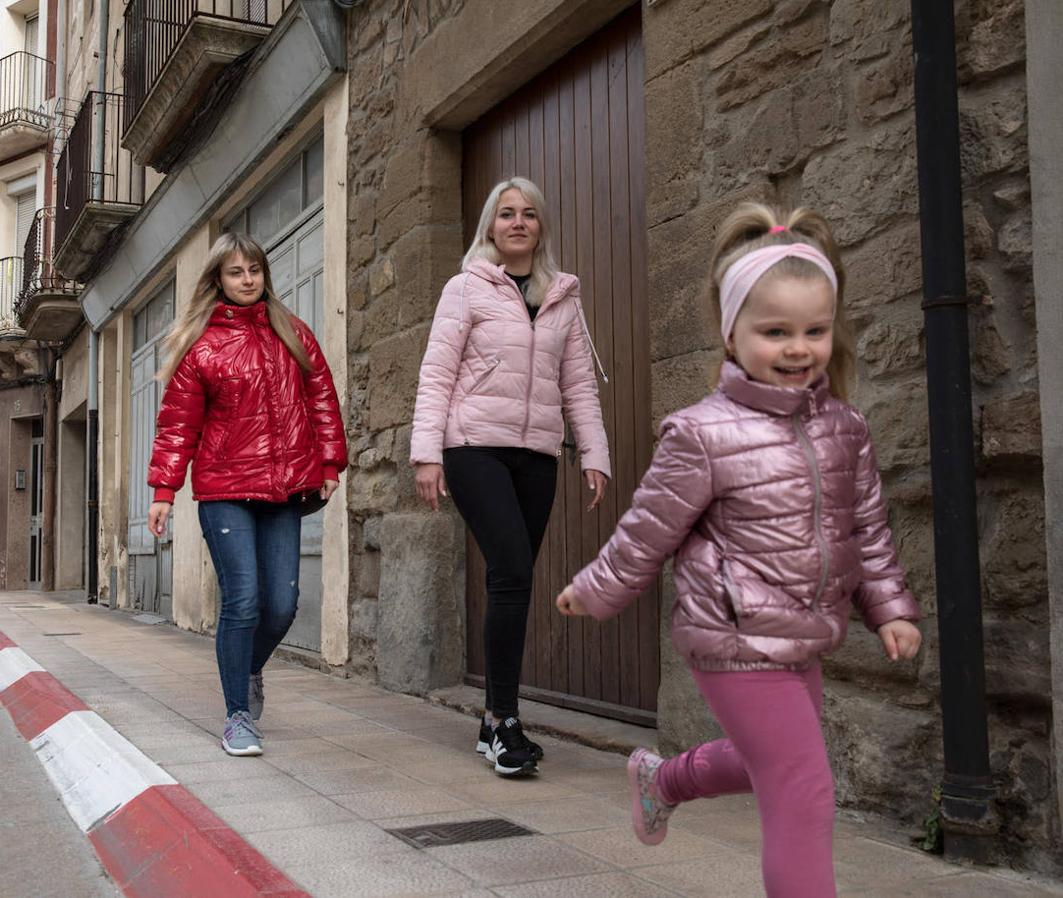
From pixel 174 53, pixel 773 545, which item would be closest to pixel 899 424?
pixel 773 545

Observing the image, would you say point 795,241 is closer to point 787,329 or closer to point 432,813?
point 787,329

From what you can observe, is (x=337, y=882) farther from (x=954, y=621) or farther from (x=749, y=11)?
(x=749, y=11)

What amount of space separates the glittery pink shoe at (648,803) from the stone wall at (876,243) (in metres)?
0.81

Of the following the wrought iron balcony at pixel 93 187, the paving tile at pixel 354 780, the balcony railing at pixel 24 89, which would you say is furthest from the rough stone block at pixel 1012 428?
the balcony railing at pixel 24 89

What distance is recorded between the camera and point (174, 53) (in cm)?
845

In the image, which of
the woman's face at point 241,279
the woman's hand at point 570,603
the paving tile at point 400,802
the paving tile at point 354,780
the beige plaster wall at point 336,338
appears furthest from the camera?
the beige plaster wall at point 336,338

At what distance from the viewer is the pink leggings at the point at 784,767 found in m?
1.94

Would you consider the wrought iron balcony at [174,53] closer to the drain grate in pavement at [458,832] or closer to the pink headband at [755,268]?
the drain grate in pavement at [458,832]

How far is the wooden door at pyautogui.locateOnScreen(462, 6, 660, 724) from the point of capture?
452 centimetres

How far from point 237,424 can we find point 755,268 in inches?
102

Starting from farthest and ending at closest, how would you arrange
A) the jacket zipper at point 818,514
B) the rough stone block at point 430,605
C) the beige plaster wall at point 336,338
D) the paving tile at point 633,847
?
the beige plaster wall at point 336,338 → the rough stone block at point 430,605 → the paving tile at point 633,847 → the jacket zipper at point 818,514

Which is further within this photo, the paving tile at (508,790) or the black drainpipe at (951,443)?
the paving tile at (508,790)

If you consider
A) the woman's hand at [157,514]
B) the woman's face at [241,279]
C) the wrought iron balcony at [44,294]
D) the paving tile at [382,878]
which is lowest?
the paving tile at [382,878]

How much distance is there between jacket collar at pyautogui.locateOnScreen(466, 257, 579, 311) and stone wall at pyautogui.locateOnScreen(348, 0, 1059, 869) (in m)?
0.31
